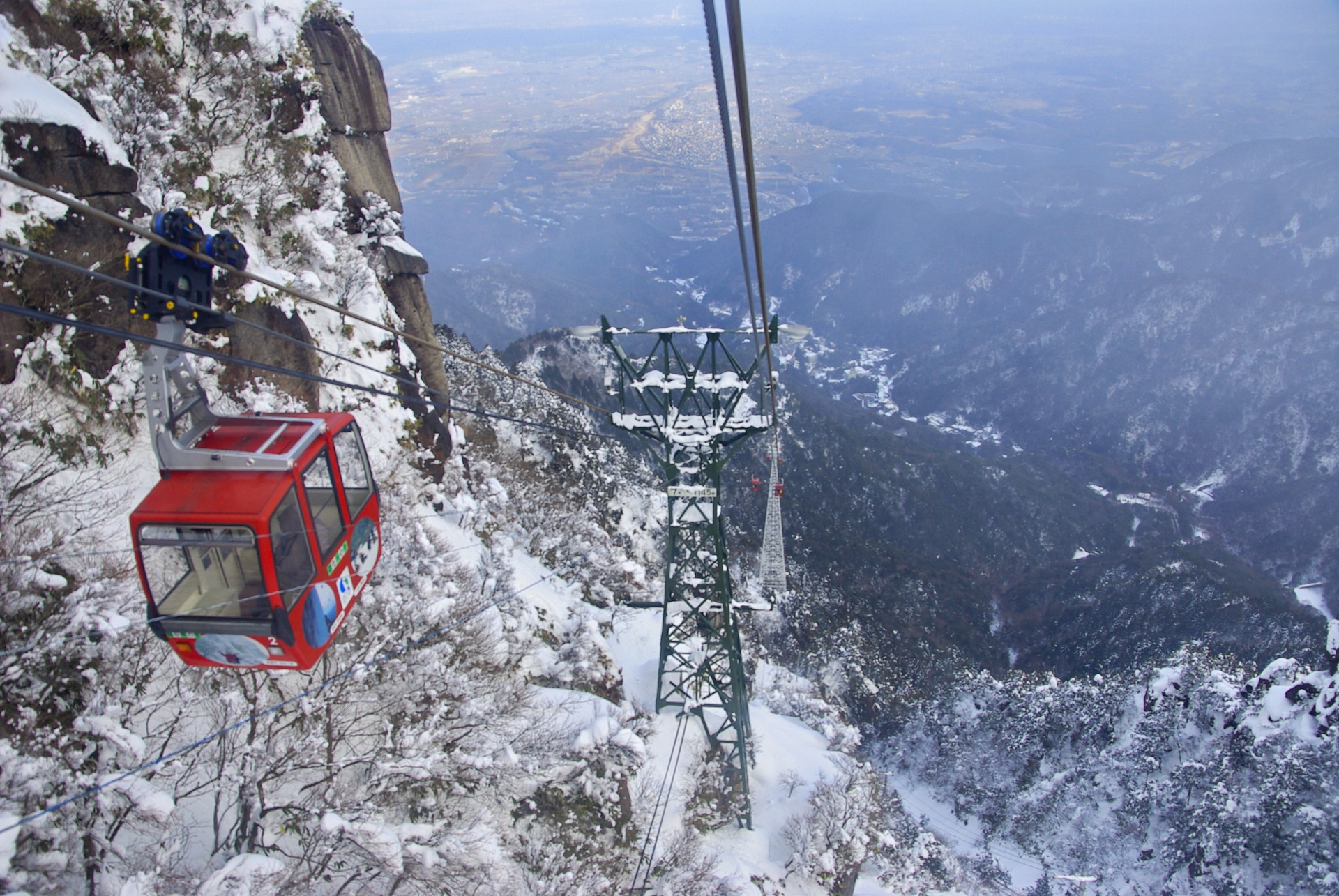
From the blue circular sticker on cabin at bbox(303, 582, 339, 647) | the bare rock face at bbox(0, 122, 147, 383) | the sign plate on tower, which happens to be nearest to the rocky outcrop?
the bare rock face at bbox(0, 122, 147, 383)

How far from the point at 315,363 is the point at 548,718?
11964 mm

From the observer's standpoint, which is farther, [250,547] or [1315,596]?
[1315,596]

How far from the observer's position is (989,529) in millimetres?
96625

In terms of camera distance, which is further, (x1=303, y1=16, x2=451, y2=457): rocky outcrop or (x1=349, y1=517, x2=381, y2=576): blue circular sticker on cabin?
(x1=303, y1=16, x2=451, y2=457): rocky outcrop

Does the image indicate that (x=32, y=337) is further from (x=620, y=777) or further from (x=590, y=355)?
(x=590, y=355)

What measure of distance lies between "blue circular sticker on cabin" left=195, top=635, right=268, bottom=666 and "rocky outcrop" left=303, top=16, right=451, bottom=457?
49.6 ft

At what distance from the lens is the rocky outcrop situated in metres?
20.9

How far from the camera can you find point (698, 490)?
14.3 metres

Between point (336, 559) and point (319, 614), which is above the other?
point (336, 559)

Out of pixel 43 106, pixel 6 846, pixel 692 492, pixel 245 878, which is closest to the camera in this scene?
pixel 6 846

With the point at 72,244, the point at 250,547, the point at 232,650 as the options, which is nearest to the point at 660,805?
the point at 232,650

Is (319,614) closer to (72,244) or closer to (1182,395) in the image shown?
(72,244)

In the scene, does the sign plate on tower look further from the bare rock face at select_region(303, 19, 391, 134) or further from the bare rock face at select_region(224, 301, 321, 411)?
the bare rock face at select_region(303, 19, 391, 134)

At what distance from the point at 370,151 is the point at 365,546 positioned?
19519mm
